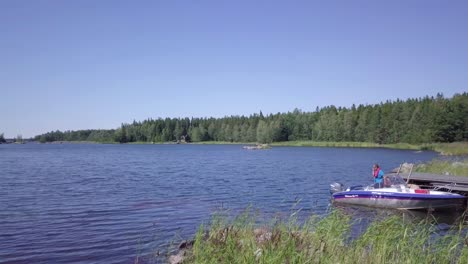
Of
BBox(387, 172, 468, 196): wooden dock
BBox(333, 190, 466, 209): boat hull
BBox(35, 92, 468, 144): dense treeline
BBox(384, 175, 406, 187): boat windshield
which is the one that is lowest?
BBox(333, 190, 466, 209): boat hull

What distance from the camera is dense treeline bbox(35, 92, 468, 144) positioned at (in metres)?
105

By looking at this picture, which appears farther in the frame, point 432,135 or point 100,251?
point 432,135

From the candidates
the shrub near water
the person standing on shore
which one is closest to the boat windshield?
the person standing on shore

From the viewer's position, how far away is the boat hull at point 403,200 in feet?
71.8

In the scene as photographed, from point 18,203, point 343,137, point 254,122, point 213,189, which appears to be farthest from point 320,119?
point 18,203

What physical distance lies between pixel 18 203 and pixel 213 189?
12899mm

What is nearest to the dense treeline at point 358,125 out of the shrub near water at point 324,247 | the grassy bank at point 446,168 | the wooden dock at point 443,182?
the grassy bank at point 446,168

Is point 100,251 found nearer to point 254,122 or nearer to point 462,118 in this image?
point 462,118

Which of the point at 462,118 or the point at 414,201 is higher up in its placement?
the point at 462,118

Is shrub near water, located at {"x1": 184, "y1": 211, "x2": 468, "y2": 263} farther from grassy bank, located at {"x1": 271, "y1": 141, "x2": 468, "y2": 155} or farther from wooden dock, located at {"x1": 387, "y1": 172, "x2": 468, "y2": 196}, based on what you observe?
grassy bank, located at {"x1": 271, "y1": 141, "x2": 468, "y2": 155}

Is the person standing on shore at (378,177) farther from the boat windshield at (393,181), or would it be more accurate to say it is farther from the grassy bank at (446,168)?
the grassy bank at (446,168)

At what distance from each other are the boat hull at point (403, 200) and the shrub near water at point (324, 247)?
39.7ft

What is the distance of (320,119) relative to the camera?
148875 mm

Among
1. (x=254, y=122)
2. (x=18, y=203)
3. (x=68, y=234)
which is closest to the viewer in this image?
(x=68, y=234)
